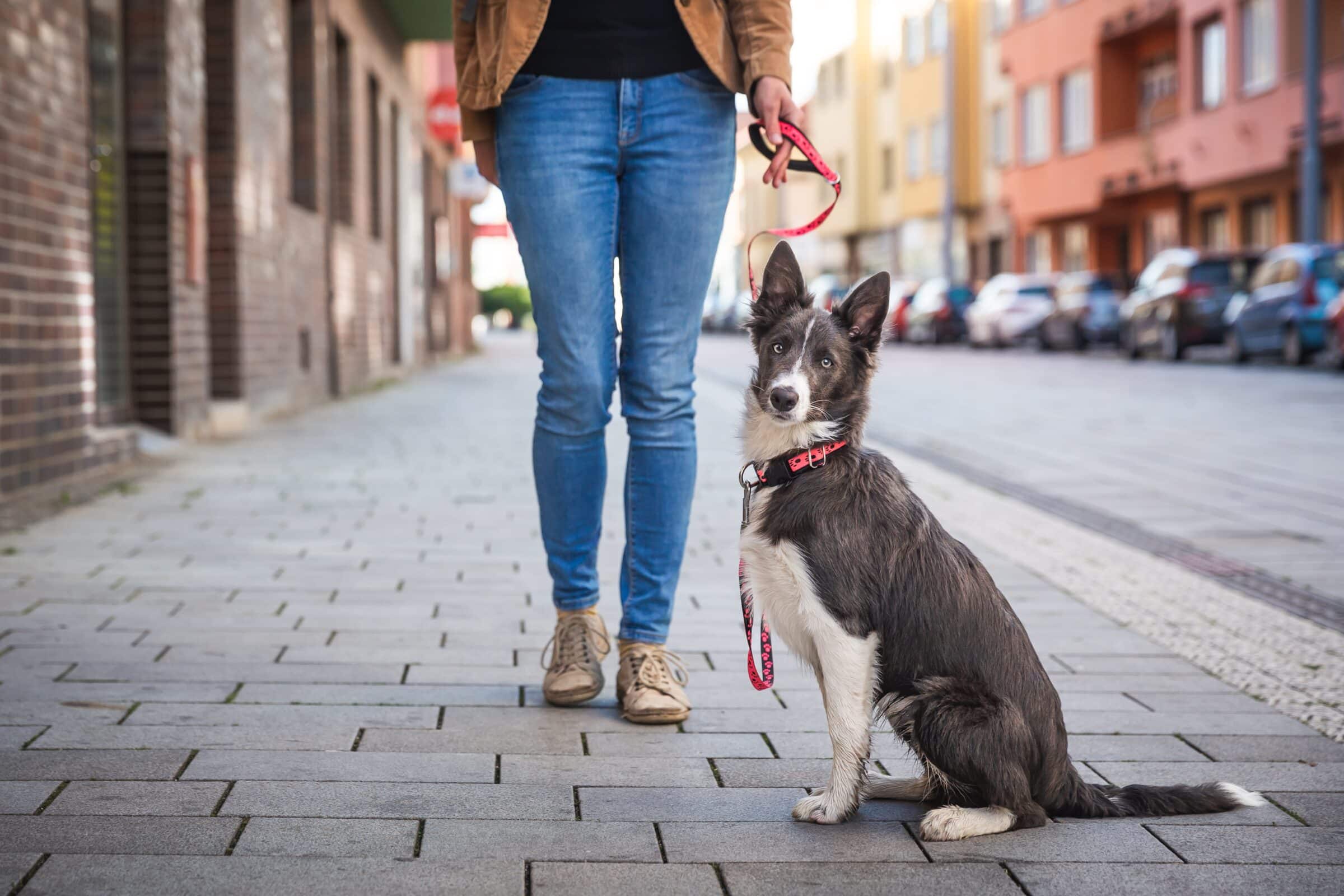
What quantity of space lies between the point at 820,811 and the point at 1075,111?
1681 inches

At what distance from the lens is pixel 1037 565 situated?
20.7 ft

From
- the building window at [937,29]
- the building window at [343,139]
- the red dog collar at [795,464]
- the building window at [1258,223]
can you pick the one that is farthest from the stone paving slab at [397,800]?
the building window at [937,29]

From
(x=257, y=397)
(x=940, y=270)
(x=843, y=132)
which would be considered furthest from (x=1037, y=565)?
(x=843, y=132)

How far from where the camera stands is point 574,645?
4.05m

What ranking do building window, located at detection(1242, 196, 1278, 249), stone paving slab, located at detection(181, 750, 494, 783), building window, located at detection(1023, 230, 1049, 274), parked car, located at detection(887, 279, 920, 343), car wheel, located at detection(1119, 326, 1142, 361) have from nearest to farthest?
stone paving slab, located at detection(181, 750, 494, 783), car wheel, located at detection(1119, 326, 1142, 361), building window, located at detection(1242, 196, 1278, 249), parked car, located at detection(887, 279, 920, 343), building window, located at detection(1023, 230, 1049, 274)

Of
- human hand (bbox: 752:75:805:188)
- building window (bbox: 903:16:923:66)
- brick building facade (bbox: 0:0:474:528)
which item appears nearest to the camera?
human hand (bbox: 752:75:805:188)

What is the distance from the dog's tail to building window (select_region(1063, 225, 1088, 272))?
4325 centimetres

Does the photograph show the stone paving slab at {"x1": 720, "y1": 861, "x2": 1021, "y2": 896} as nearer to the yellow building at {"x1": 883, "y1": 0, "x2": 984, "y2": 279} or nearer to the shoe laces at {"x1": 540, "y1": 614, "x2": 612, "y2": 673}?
the shoe laces at {"x1": 540, "y1": 614, "x2": 612, "y2": 673}

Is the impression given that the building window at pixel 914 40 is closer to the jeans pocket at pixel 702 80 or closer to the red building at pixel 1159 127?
the red building at pixel 1159 127

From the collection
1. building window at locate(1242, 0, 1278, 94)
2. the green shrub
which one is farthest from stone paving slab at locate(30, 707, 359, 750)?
the green shrub

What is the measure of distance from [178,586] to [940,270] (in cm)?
5071

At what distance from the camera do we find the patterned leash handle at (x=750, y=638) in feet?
10.9

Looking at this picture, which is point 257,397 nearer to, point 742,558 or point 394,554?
point 394,554

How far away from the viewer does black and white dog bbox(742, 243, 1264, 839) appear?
9.84ft
